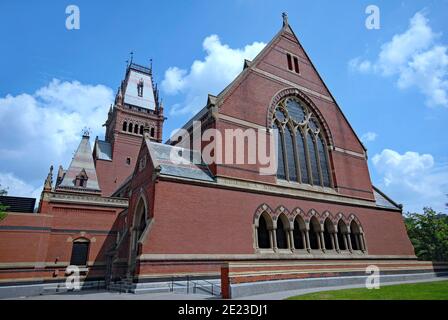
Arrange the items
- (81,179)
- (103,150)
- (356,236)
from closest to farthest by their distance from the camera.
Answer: (356,236)
(81,179)
(103,150)

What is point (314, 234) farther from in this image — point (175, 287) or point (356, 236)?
point (175, 287)

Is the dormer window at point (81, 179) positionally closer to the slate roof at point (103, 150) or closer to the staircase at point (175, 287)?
the slate roof at point (103, 150)

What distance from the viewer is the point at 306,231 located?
20656mm

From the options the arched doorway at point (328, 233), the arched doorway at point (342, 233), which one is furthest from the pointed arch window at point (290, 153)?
the arched doorway at point (342, 233)

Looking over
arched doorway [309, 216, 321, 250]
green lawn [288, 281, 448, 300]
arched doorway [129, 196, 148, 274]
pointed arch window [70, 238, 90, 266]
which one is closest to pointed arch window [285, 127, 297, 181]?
arched doorway [309, 216, 321, 250]

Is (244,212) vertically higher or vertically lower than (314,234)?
higher

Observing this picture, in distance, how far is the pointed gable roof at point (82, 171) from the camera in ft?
103

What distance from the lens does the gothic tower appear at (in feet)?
130

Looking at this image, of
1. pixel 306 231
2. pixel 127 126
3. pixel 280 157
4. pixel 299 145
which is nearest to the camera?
pixel 306 231

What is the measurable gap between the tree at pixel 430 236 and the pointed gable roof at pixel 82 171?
3904 cm

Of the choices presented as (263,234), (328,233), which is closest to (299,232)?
(328,233)

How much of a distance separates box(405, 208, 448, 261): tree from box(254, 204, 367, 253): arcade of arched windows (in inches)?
617

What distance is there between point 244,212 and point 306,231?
5.67 meters

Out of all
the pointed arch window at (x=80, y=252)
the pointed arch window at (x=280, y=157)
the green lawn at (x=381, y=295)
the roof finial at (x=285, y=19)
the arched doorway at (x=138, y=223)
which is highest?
the roof finial at (x=285, y=19)
